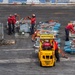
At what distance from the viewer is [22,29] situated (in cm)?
3309

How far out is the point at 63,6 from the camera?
52281mm

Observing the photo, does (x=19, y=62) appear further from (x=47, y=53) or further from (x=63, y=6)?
(x=63, y=6)

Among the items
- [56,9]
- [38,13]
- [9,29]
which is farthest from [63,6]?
[9,29]

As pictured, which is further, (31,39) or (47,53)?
(31,39)

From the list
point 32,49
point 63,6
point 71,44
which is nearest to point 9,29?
point 32,49

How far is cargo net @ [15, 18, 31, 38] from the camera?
106 feet

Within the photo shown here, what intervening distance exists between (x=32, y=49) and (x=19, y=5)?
25341 millimetres

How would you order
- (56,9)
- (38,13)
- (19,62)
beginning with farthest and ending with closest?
(56,9) → (38,13) → (19,62)

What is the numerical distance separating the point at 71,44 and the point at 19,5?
88.6ft

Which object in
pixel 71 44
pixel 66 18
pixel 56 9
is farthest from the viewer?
pixel 56 9

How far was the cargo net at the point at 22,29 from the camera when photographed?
106ft

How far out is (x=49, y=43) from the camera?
24.7 m

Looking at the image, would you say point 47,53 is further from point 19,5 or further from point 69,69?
point 19,5

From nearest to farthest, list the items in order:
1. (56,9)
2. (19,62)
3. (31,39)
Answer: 1. (19,62)
2. (31,39)
3. (56,9)
